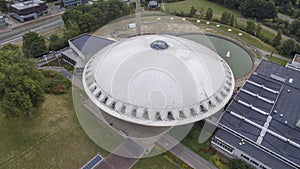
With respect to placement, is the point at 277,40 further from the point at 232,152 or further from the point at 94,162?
the point at 94,162

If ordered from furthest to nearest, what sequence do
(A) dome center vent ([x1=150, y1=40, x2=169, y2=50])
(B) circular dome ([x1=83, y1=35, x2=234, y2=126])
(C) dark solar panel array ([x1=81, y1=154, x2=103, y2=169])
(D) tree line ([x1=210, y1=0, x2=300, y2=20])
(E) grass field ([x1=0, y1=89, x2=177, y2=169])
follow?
1. (D) tree line ([x1=210, y1=0, x2=300, y2=20])
2. (A) dome center vent ([x1=150, y1=40, x2=169, y2=50])
3. (E) grass field ([x1=0, y1=89, x2=177, y2=169])
4. (B) circular dome ([x1=83, y1=35, x2=234, y2=126])
5. (C) dark solar panel array ([x1=81, y1=154, x2=103, y2=169])

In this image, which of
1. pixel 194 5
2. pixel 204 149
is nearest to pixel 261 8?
pixel 194 5

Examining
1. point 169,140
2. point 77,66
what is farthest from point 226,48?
point 77,66

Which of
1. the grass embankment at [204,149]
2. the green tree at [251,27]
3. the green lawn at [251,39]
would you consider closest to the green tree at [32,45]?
the grass embankment at [204,149]

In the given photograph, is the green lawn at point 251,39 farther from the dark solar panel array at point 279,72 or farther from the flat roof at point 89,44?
the flat roof at point 89,44

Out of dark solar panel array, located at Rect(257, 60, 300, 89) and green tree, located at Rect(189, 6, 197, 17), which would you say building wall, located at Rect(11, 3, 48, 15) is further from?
dark solar panel array, located at Rect(257, 60, 300, 89)

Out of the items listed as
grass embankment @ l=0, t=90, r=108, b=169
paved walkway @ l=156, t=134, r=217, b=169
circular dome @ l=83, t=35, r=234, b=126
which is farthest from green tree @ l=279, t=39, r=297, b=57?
grass embankment @ l=0, t=90, r=108, b=169
